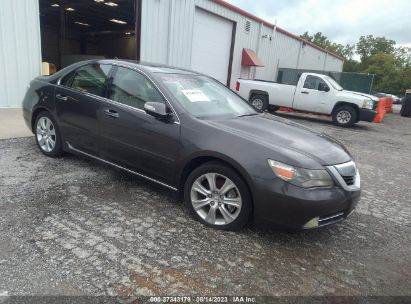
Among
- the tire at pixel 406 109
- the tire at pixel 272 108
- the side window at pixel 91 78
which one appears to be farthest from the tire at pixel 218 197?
the tire at pixel 406 109

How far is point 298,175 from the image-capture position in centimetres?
297

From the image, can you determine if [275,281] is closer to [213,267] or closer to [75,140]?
[213,267]

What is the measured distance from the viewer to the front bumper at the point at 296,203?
9.63 ft

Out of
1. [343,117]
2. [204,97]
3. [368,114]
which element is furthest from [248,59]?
[204,97]

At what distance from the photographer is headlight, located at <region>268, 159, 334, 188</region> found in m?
2.96

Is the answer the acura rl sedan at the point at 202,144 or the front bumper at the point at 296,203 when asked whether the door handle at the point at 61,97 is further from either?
the front bumper at the point at 296,203

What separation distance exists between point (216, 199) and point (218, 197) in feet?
0.11

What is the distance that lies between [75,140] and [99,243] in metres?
2.05

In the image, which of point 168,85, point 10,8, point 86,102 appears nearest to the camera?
point 168,85

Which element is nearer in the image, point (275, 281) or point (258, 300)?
point (258, 300)

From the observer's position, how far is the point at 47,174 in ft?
14.9

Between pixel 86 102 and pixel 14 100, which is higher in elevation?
pixel 86 102

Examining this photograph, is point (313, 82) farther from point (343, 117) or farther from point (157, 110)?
point (157, 110)

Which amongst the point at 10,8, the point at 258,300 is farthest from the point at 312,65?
the point at 258,300
